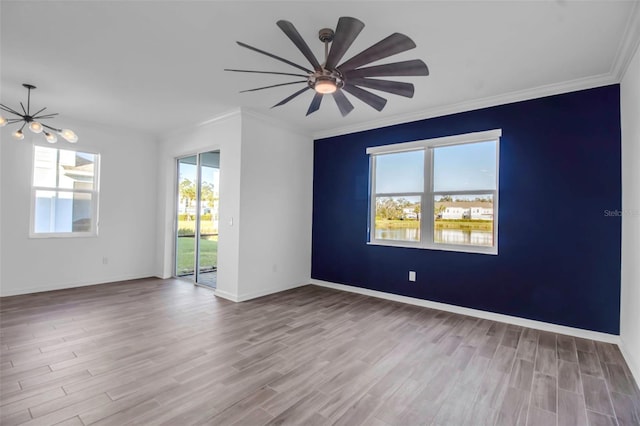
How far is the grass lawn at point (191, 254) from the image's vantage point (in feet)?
17.9

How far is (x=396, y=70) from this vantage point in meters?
2.18

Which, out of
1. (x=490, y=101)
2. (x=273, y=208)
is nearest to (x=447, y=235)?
(x=490, y=101)

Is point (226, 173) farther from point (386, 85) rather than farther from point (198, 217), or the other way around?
point (386, 85)

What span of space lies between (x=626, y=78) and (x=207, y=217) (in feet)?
18.5

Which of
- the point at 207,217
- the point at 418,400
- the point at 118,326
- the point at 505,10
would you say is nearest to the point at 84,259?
the point at 207,217

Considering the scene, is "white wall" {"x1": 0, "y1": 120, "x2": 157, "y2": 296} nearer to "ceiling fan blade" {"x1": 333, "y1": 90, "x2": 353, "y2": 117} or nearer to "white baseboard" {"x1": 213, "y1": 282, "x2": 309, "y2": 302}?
"white baseboard" {"x1": 213, "y1": 282, "x2": 309, "y2": 302}

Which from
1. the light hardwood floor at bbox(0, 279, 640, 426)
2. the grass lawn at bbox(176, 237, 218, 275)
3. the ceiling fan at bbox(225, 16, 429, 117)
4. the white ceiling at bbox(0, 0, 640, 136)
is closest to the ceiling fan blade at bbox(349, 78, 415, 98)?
the ceiling fan at bbox(225, 16, 429, 117)

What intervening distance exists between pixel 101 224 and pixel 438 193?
5.66m

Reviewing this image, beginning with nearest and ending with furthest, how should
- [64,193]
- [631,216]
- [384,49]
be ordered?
[384,49] < [631,216] < [64,193]

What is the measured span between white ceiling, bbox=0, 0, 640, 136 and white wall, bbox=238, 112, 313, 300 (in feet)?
2.74

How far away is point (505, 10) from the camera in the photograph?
2213 mm

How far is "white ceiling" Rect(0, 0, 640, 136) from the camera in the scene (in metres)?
2.23

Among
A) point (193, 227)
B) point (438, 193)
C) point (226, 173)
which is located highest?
point (226, 173)

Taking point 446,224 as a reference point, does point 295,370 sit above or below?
below
